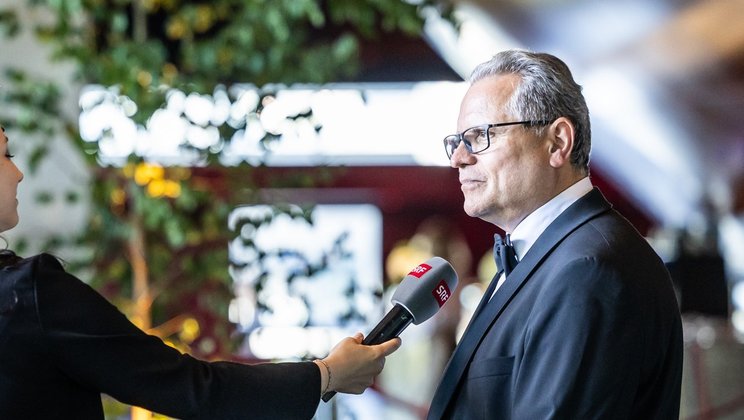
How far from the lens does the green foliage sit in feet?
11.4

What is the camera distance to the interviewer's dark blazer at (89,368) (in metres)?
1.68

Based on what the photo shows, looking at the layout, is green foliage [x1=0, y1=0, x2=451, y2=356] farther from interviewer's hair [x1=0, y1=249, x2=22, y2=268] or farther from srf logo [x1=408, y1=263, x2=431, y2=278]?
interviewer's hair [x1=0, y1=249, x2=22, y2=268]

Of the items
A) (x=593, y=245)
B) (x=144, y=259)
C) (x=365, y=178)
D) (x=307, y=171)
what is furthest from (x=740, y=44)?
(x=365, y=178)

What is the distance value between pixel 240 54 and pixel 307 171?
0.51 m

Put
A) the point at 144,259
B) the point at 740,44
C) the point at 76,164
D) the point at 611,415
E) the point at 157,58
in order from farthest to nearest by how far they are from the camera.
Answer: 1. the point at 740,44
2. the point at 76,164
3. the point at 144,259
4. the point at 157,58
5. the point at 611,415

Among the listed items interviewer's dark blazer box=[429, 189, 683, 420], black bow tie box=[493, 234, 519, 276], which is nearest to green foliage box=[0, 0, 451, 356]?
black bow tie box=[493, 234, 519, 276]

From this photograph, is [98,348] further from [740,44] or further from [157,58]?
[740,44]

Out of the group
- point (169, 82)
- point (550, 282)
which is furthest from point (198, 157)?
point (550, 282)

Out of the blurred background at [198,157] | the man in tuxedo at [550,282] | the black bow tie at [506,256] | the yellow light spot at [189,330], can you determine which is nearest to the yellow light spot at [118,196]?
the blurred background at [198,157]

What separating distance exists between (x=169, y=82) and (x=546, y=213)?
1.83 m

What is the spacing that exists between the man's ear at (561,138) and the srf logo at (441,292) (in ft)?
0.92

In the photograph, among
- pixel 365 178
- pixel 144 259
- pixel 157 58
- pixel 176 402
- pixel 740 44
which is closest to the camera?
pixel 176 402

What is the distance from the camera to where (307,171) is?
385 centimetres

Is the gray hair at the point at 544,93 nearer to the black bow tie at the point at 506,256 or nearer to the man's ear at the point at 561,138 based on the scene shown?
the man's ear at the point at 561,138
